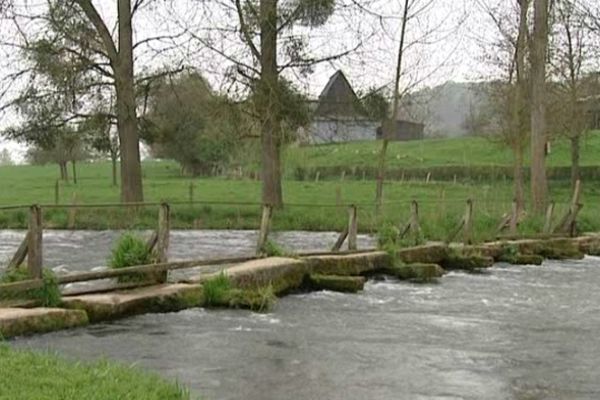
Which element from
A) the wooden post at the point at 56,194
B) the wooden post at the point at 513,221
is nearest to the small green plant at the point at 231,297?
the wooden post at the point at 513,221

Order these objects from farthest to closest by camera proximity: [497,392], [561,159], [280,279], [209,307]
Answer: [561,159] < [280,279] < [209,307] < [497,392]

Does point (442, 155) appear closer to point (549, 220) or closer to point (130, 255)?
point (549, 220)

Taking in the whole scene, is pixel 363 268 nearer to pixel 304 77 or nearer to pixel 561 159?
pixel 304 77

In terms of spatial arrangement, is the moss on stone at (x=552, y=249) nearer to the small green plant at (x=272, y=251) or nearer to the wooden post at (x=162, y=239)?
the small green plant at (x=272, y=251)

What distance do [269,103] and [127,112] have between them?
4.79m

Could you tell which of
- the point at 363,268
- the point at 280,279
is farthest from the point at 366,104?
the point at 280,279

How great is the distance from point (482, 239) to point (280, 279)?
30.1 feet

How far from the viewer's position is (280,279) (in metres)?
14.8

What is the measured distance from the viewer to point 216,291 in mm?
13242

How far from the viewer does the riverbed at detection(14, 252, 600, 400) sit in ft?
27.9

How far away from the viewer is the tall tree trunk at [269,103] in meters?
28.2

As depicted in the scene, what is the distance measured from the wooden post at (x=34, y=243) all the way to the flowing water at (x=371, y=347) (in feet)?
4.09

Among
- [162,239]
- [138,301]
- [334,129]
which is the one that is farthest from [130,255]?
[334,129]

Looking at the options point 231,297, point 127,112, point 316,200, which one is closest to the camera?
point 231,297
